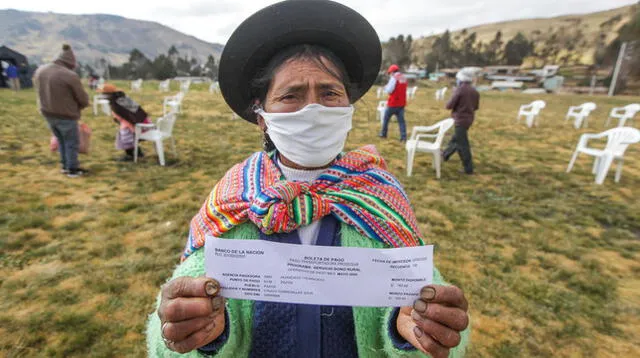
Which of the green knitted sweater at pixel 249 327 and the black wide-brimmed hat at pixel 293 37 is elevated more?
the black wide-brimmed hat at pixel 293 37

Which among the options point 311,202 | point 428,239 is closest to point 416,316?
point 311,202

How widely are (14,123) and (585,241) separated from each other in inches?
600

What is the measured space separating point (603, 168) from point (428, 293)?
777 centimetres

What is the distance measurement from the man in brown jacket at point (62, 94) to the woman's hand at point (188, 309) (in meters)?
5.93

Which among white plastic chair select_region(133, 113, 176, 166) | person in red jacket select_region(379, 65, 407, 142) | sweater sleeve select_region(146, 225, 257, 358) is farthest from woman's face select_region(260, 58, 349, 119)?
person in red jacket select_region(379, 65, 407, 142)

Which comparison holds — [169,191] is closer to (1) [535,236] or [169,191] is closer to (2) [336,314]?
(2) [336,314]

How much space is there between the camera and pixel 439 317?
920 millimetres

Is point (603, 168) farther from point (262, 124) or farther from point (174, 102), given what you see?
point (174, 102)

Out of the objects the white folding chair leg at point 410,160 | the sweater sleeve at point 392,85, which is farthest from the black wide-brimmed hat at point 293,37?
the sweater sleeve at point 392,85

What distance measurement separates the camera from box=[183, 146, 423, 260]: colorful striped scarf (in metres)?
1.15

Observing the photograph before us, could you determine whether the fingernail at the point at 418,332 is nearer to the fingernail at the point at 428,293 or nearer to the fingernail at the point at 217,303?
the fingernail at the point at 428,293

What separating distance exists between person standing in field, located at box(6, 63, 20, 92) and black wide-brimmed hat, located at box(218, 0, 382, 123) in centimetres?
2760

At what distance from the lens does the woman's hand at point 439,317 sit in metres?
0.92

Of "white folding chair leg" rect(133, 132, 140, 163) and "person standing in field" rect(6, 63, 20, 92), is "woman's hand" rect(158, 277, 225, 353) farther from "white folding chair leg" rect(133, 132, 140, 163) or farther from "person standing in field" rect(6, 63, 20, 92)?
"person standing in field" rect(6, 63, 20, 92)
